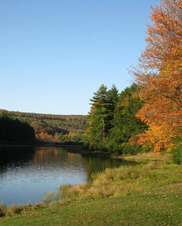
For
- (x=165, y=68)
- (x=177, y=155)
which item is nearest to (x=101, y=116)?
(x=177, y=155)

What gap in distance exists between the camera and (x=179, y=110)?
1341cm

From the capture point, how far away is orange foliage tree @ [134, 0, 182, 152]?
12.6m

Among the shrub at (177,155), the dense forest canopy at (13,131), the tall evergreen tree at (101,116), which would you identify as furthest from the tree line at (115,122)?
the dense forest canopy at (13,131)

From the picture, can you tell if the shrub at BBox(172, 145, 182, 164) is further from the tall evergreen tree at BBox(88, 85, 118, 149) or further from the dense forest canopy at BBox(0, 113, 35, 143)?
the dense forest canopy at BBox(0, 113, 35, 143)

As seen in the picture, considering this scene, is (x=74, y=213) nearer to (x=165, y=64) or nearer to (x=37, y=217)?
(x=37, y=217)

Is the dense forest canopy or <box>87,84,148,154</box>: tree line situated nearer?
<box>87,84,148,154</box>: tree line

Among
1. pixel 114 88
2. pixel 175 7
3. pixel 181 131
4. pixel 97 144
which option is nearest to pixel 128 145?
pixel 97 144

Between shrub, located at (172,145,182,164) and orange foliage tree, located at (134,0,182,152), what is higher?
orange foliage tree, located at (134,0,182,152)

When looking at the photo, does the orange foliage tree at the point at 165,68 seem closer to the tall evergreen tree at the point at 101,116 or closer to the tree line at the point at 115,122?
the tree line at the point at 115,122

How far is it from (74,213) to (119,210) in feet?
6.76

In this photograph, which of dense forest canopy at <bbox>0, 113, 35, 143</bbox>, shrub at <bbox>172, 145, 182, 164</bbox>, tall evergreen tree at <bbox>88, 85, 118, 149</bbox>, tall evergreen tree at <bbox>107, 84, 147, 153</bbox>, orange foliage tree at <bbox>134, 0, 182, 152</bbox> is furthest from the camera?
dense forest canopy at <bbox>0, 113, 35, 143</bbox>

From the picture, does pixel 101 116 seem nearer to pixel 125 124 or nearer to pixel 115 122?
pixel 115 122

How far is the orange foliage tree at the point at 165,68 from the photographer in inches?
496

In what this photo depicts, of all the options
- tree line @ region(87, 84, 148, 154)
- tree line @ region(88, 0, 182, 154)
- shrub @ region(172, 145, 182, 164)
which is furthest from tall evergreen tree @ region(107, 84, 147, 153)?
tree line @ region(88, 0, 182, 154)
